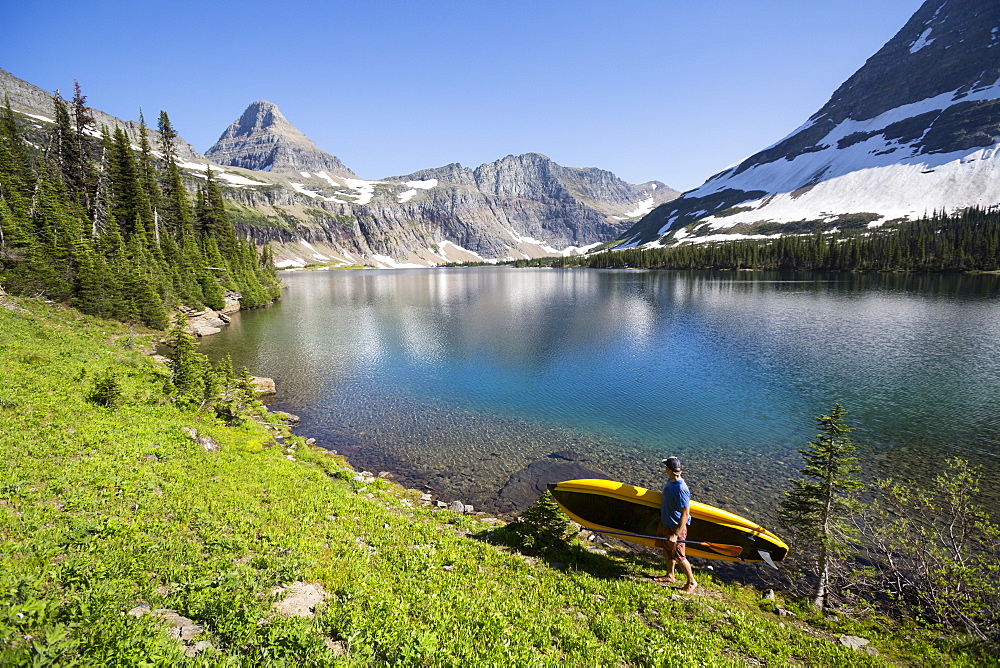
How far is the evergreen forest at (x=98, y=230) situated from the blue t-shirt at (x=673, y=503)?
5333cm

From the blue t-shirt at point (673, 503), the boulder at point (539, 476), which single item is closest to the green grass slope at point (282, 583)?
the blue t-shirt at point (673, 503)

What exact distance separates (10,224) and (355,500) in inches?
1847

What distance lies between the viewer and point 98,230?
55.4m

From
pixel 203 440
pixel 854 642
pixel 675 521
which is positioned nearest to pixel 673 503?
pixel 675 521

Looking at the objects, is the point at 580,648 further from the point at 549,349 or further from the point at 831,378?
the point at 549,349

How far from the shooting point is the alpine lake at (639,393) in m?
23.4

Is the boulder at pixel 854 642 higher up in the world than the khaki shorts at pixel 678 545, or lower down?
lower down

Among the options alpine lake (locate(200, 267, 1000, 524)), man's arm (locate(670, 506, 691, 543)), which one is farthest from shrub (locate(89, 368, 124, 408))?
man's arm (locate(670, 506, 691, 543))

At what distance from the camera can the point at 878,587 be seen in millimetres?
14242

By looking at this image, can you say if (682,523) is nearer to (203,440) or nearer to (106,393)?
(203,440)

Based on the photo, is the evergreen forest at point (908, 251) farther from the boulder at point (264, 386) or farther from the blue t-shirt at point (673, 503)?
the boulder at point (264, 386)

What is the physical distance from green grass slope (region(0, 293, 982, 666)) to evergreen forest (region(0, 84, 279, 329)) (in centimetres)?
3294

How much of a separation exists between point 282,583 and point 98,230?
71.0 metres

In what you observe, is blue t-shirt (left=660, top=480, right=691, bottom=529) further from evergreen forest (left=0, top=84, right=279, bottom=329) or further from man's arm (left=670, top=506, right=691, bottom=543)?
evergreen forest (left=0, top=84, right=279, bottom=329)
